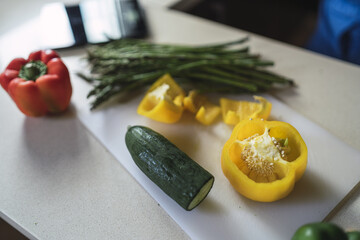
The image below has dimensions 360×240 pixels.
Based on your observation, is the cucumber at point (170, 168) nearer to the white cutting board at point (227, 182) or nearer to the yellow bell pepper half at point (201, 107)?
the white cutting board at point (227, 182)

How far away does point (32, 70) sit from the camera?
3.76 feet

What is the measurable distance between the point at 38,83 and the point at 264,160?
88 cm

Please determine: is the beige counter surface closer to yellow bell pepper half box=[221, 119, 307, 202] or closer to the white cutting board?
the white cutting board

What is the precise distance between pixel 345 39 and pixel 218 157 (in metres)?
1.22

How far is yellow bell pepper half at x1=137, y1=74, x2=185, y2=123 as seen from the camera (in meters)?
1.09

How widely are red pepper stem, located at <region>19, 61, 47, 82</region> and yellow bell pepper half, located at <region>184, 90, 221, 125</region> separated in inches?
23.4

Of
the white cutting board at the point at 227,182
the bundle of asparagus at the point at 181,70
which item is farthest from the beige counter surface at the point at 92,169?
the bundle of asparagus at the point at 181,70

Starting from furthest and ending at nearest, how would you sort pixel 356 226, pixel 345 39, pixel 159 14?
pixel 159 14 < pixel 345 39 < pixel 356 226

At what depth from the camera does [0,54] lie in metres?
1.58

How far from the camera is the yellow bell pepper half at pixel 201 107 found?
1.15 metres

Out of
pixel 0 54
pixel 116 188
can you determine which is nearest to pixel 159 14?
pixel 0 54

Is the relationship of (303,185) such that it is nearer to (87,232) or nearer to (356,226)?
(356,226)

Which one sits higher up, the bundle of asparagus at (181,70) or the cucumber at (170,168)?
the bundle of asparagus at (181,70)

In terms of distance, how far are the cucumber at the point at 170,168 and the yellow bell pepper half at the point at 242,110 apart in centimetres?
30
